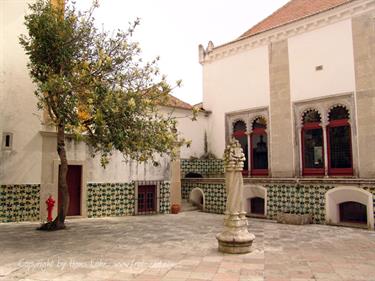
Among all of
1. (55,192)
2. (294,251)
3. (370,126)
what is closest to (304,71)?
(370,126)

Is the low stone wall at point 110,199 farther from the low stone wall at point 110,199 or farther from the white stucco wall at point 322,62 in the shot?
the white stucco wall at point 322,62

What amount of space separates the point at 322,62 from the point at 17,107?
1068 centimetres

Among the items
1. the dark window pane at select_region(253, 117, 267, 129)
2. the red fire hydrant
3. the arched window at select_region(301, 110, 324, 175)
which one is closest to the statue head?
the red fire hydrant

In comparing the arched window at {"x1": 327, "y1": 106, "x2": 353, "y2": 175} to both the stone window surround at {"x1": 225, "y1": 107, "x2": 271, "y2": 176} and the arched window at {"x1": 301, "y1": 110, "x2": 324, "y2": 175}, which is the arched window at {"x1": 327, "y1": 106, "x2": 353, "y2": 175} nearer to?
the arched window at {"x1": 301, "y1": 110, "x2": 324, "y2": 175}

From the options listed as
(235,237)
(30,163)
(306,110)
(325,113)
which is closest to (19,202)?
(30,163)

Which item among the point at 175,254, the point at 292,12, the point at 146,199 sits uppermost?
the point at 292,12

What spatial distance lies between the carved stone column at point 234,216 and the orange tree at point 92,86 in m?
2.22

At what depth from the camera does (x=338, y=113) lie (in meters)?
12.9

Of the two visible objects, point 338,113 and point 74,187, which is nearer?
point 74,187

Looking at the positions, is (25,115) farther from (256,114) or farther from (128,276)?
(256,114)

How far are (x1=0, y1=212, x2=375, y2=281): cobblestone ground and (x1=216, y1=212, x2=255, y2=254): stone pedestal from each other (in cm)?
17

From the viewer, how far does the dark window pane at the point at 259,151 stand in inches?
585

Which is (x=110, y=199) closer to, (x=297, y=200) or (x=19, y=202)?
(x=19, y=202)

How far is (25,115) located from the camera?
453 inches
